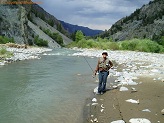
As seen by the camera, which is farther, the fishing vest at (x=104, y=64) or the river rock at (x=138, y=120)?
the fishing vest at (x=104, y=64)

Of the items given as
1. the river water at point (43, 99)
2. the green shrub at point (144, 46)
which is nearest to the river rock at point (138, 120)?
the river water at point (43, 99)

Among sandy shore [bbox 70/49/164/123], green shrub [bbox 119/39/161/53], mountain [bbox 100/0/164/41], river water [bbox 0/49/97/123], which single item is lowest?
river water [bbox 0/49/97/123]

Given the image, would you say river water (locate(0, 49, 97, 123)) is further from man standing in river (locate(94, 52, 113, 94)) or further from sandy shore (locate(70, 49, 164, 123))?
man standing in river (locate(94, 52, 113, 94))

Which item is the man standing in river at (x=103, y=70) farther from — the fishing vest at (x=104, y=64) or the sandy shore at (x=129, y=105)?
the sandy shore at (x=129, y=105)

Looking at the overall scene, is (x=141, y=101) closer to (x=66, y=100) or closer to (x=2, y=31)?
(x=66, y=100)

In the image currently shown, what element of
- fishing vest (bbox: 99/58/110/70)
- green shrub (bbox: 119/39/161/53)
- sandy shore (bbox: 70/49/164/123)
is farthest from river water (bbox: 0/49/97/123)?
green shrub (bbox: 119/39/161/53)

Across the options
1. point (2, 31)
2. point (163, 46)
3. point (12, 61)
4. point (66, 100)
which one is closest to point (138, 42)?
point (163, 46)

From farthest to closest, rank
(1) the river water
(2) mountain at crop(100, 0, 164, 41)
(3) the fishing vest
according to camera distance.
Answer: (2) mountain at crop(100, 0, 164, 41), (3) the fishing vest, (1) the river water

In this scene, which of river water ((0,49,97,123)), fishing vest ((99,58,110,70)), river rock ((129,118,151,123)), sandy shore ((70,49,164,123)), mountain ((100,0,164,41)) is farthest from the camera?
mountain ((100,0,164,41))

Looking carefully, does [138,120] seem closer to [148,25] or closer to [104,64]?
[104,64]

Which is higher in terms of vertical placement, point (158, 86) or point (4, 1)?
point (4, 1)

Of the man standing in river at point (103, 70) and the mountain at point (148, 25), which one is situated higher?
the mountain at point (148, 25)

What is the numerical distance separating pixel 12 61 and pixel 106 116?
2083cm

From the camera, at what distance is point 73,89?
14.0 meters
